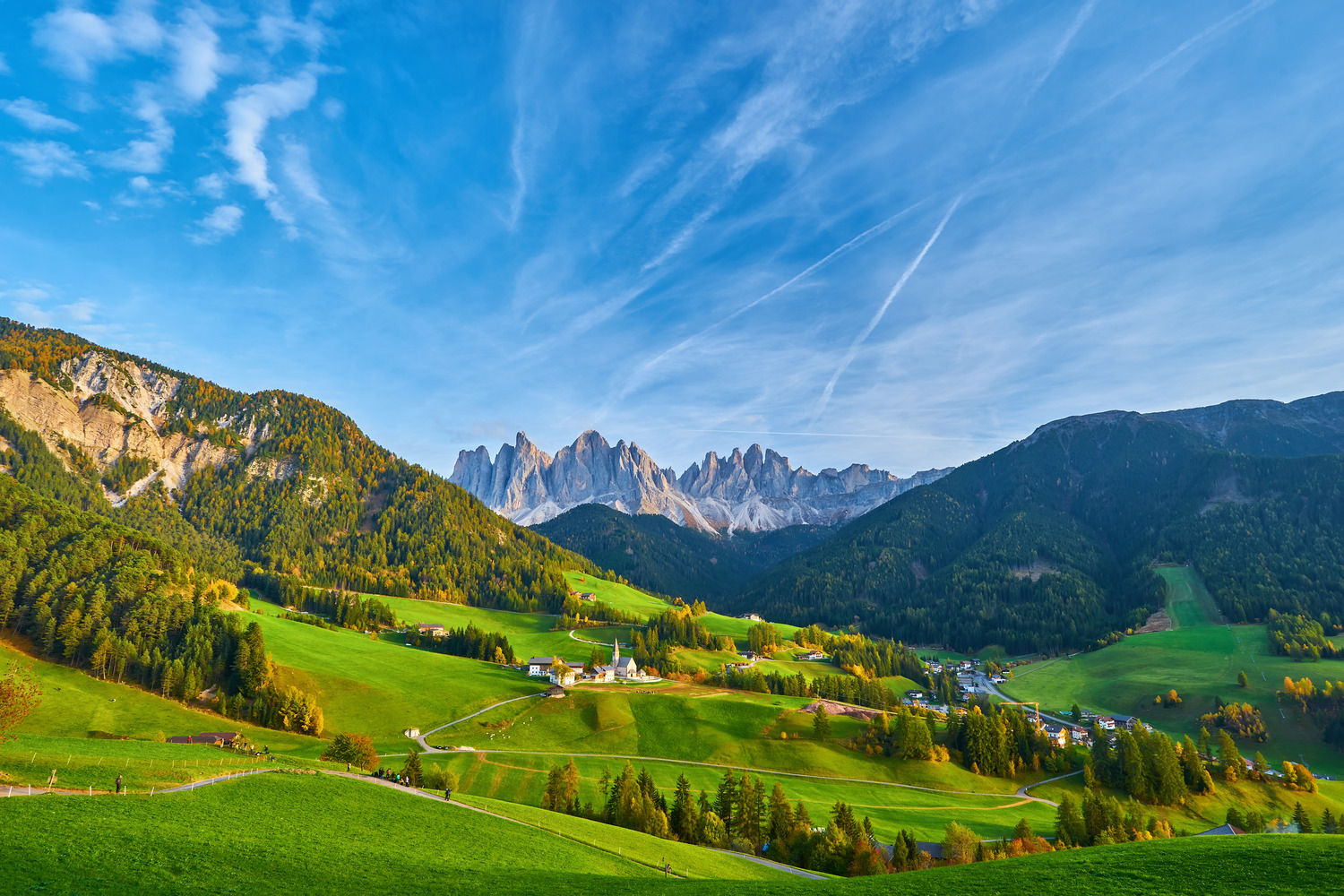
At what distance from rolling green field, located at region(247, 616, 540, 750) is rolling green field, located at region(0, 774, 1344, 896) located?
57.2 meters

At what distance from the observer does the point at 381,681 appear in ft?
358

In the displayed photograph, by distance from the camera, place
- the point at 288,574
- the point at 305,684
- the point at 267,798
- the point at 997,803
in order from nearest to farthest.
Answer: the point at 267,798, the point at 997,803, the point at 305,684, the point at 288,574

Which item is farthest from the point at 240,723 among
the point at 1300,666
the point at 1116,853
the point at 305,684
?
the point at 1300,666

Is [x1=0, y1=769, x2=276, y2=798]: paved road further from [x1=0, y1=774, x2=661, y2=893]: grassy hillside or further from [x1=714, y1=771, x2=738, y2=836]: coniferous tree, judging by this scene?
[x1=714, y1=771, x2=738, y2=836]: coniferous tree

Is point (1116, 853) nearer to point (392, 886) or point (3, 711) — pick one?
point (392, 886)

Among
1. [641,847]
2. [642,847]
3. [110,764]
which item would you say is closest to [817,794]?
[642,847]

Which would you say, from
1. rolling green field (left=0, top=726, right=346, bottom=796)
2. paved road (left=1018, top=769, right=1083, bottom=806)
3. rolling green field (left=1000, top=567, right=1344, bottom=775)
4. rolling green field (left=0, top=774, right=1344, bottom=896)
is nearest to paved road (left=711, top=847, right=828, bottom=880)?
rolling green field (left=0, top=774, right=1344, bottom=896)

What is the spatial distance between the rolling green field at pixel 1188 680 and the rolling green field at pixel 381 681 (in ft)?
480

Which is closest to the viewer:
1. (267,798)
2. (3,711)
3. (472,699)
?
(267,798)

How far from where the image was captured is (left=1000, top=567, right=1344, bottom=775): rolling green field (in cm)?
12744

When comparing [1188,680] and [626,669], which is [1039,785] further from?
[1188,680]

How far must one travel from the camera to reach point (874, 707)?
130750 millimetres

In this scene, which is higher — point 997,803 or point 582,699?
point 582,699

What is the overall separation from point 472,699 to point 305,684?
27.6 meters
